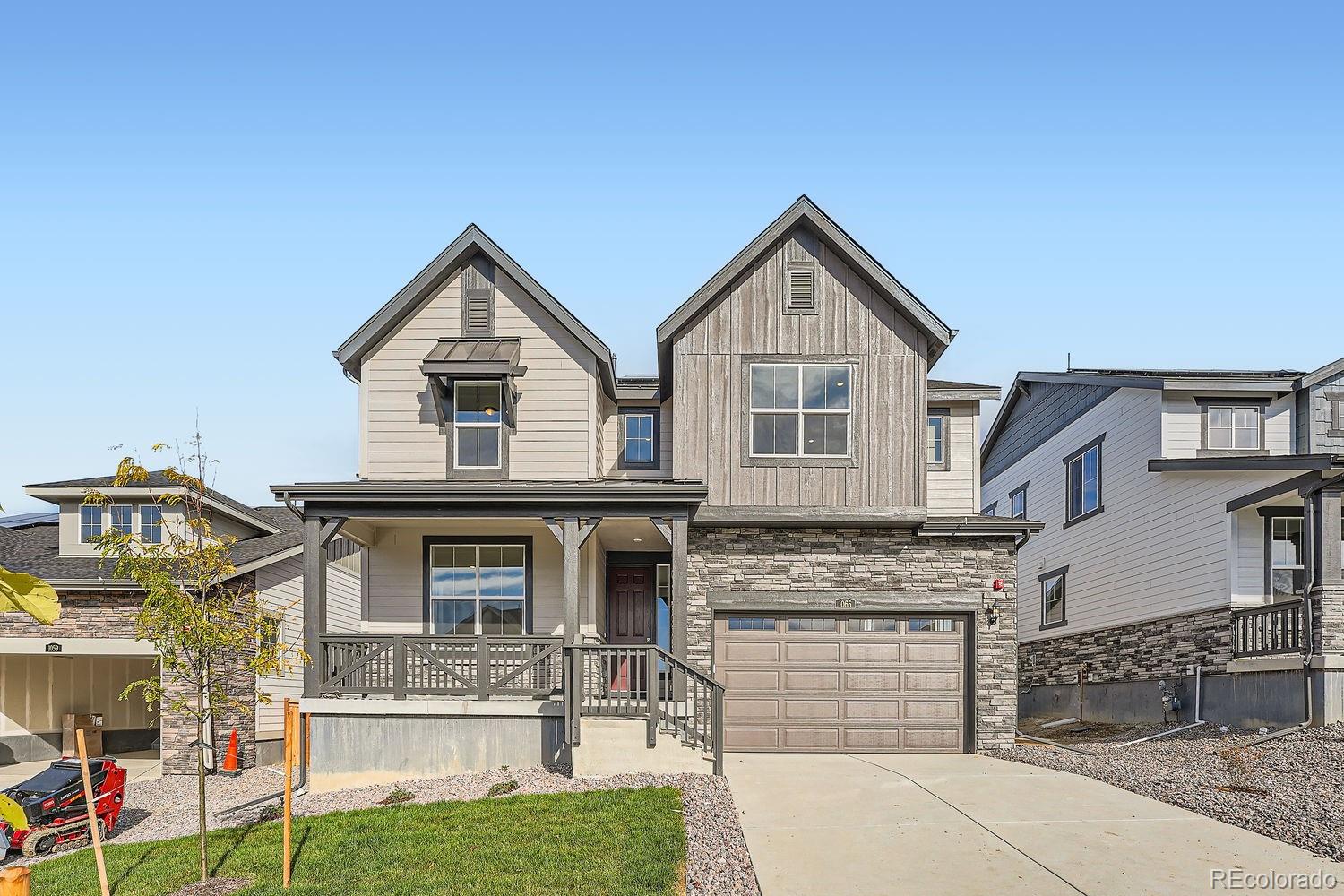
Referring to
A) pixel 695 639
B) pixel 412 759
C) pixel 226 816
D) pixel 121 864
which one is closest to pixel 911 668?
pixel 695 639

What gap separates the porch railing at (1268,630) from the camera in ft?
52.6

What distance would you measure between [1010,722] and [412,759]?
872 cm

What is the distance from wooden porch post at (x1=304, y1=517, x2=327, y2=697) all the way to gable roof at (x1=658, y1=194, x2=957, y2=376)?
584 cm

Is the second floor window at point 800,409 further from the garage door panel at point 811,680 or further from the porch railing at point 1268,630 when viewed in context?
the porch railing at point 1268,630

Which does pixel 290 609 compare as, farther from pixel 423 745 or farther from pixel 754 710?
pixel 754 710

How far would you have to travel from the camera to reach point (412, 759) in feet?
47.5

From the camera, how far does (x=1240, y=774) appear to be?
1203 cm

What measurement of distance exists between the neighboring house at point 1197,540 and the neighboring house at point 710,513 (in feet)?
13.9

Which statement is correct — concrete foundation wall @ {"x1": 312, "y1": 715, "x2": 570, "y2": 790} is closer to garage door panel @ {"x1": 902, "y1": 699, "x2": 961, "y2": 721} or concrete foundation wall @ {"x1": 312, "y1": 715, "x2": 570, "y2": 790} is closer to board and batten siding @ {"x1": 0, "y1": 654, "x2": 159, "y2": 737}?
garage door panel @ {"x1": 902, "y1": 699, "x2": 961, "y2": 721}

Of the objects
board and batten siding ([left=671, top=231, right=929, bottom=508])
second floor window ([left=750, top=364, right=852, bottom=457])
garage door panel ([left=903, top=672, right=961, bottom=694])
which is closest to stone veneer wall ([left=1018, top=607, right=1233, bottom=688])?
garage door panel ([left=903, top=672, right=961, bottom=694])

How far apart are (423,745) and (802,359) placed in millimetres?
7917

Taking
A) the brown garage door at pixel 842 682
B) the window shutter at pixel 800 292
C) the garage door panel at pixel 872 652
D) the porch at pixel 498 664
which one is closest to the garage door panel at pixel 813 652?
the brown garage door at pixel 842 682

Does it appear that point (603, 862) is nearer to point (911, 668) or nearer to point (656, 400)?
point (911, 668)

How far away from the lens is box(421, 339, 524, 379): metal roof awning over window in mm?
16281
